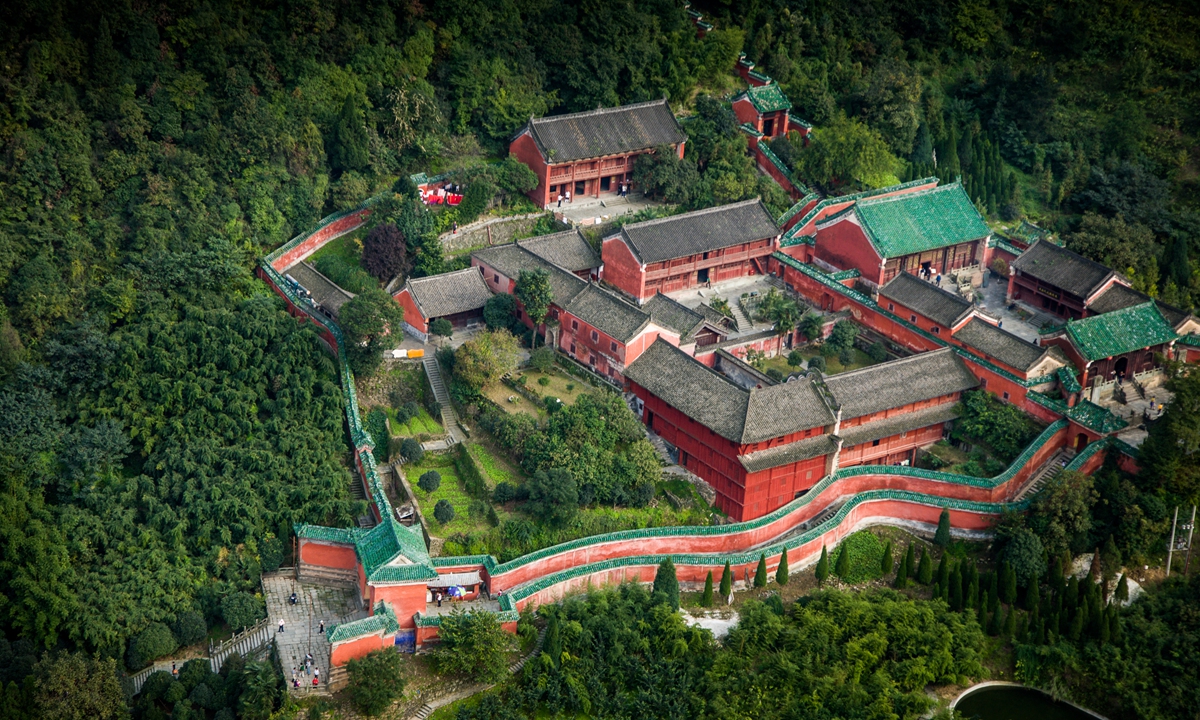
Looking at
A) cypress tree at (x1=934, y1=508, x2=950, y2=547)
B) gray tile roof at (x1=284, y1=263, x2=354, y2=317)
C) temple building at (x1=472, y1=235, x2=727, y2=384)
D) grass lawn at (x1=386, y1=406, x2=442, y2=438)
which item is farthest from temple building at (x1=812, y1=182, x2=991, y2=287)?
gray tile roof at (x1=284, y1=263, x2=354, y2=317)

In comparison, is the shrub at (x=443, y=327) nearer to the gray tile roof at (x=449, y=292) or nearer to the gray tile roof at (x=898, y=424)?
the gray tile roof at (x=449, y=292)

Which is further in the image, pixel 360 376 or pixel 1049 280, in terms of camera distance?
pixel 1049 280

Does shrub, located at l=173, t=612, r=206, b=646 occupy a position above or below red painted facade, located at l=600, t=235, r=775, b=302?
below

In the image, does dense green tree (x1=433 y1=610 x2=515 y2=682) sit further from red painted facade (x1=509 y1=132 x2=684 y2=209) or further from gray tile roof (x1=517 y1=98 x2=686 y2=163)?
gray tile roof (x1=517 y1=98 x2=686 y2=163)

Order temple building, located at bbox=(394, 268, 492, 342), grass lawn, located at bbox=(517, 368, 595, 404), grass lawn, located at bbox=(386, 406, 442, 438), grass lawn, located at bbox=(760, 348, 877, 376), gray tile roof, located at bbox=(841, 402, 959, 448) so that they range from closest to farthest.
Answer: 1. grass lawn, located at bbox=(386, 406, 442, 438)
2. gray tile roof, located at bbox=(841, 402, 959, 448)
3. grass lawn, located at bbox=(517, 368, 595, 404)
4. temple building, located at bbox=(394, 268, 492, 342)
5. grass lawn, located at bbox=(760, 348, 877, 376)

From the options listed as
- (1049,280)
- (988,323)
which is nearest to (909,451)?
(988,323)

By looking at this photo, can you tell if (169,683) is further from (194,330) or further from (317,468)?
(194,330)
